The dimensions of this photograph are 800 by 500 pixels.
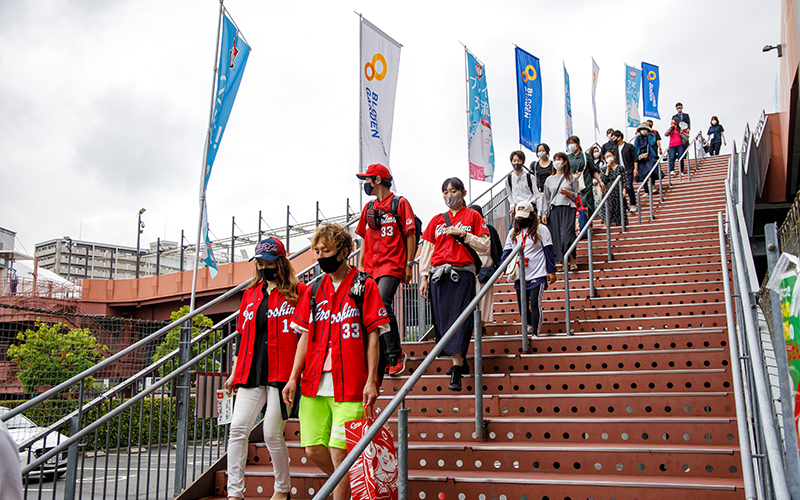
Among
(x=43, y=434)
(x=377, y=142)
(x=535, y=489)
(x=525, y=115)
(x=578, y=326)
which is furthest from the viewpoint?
(x=525, y=115)

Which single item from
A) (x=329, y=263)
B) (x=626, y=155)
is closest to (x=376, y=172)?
(x=329, y=263)

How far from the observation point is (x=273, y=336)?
14.8 feet

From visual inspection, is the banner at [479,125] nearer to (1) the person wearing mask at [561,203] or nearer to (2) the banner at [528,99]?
(2) the banner at [528,99]

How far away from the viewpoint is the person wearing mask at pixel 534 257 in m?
6.66

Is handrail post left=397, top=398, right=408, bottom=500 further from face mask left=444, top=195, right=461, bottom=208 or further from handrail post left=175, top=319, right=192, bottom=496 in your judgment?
face mask left=444, top=195, right=461, bottom=208

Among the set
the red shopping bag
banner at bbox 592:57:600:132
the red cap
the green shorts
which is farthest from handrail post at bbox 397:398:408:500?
banner at bbox 592:57:600:132

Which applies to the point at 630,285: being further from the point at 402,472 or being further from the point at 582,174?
the point at 402,472

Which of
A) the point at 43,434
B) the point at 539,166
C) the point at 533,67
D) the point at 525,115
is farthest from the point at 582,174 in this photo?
the point at 43,434

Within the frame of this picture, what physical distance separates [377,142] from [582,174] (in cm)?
337

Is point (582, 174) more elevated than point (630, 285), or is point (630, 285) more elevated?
point (582, 174)

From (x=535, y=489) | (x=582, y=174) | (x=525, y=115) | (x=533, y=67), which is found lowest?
(x=535, y=489)

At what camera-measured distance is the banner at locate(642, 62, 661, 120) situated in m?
25.0

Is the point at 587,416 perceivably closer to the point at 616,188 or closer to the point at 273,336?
the point at 273,336

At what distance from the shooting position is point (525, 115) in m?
14.7
